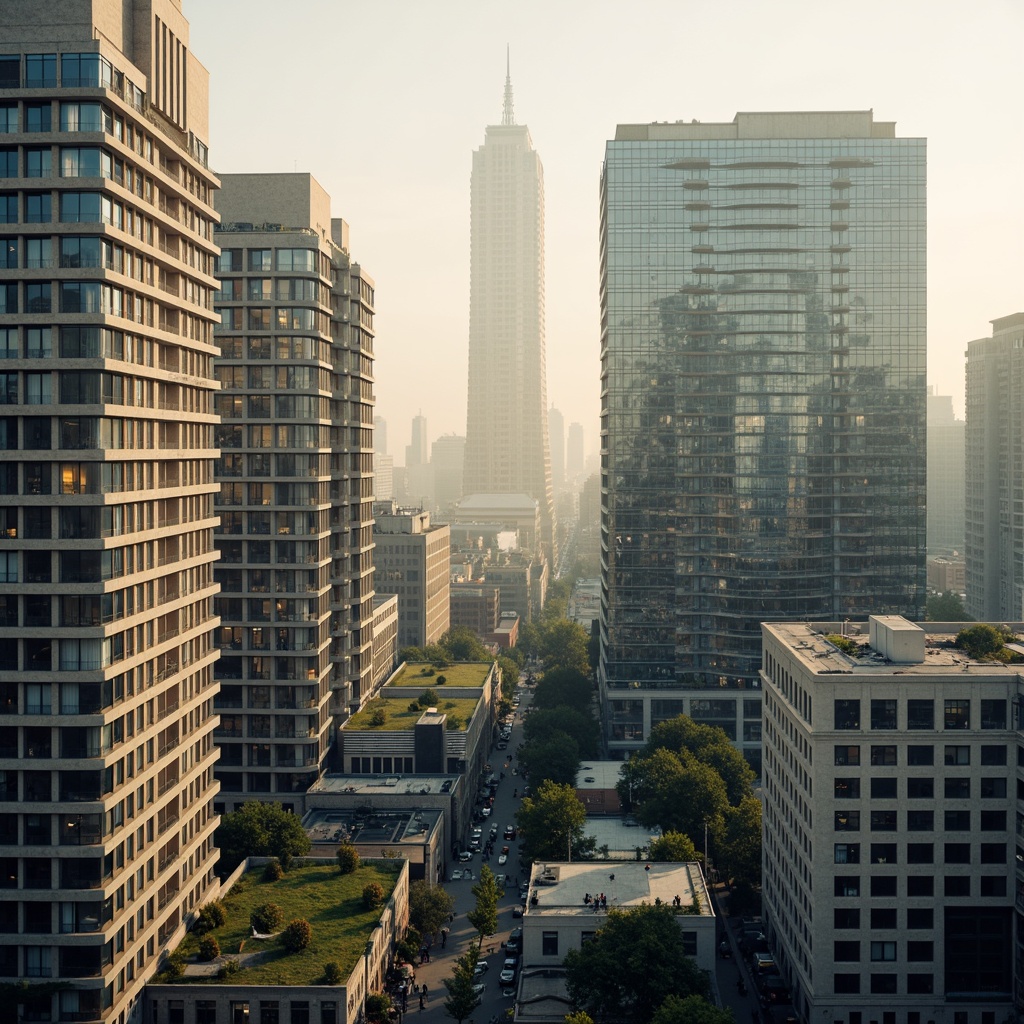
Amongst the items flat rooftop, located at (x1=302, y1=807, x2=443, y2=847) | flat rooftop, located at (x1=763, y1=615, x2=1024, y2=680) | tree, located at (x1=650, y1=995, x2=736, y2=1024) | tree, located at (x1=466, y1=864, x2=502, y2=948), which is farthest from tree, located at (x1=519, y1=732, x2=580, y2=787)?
tree, located at (x1=650, y1=995, x2=736, y2=1024)

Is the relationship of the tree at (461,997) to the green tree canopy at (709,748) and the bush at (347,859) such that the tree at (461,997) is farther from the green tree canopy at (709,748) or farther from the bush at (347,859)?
the green tree canopy at (709,748)

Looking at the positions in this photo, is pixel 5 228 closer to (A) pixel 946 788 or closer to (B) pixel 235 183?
(B) pixel 235 183

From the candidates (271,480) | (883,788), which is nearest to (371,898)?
(883,788)

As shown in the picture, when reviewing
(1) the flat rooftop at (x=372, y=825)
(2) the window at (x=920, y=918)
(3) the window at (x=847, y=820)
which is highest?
(3) the window at (x=847, y=820)

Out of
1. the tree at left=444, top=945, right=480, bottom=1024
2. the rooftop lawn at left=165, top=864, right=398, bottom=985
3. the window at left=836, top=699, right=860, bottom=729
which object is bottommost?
the tree at left=444, top=945, right=480, bottom=1024

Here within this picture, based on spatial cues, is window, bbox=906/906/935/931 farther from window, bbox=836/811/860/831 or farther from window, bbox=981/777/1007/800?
window, bbox=981/777/1007/800

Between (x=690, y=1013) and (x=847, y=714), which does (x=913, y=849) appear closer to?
(x=847, y=714)

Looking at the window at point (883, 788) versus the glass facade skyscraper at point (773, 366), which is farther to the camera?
the glass facade skyscraper at point (773, 366)

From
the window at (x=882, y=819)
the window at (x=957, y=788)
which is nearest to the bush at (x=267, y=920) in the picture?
the window at (x=882, y=819)
